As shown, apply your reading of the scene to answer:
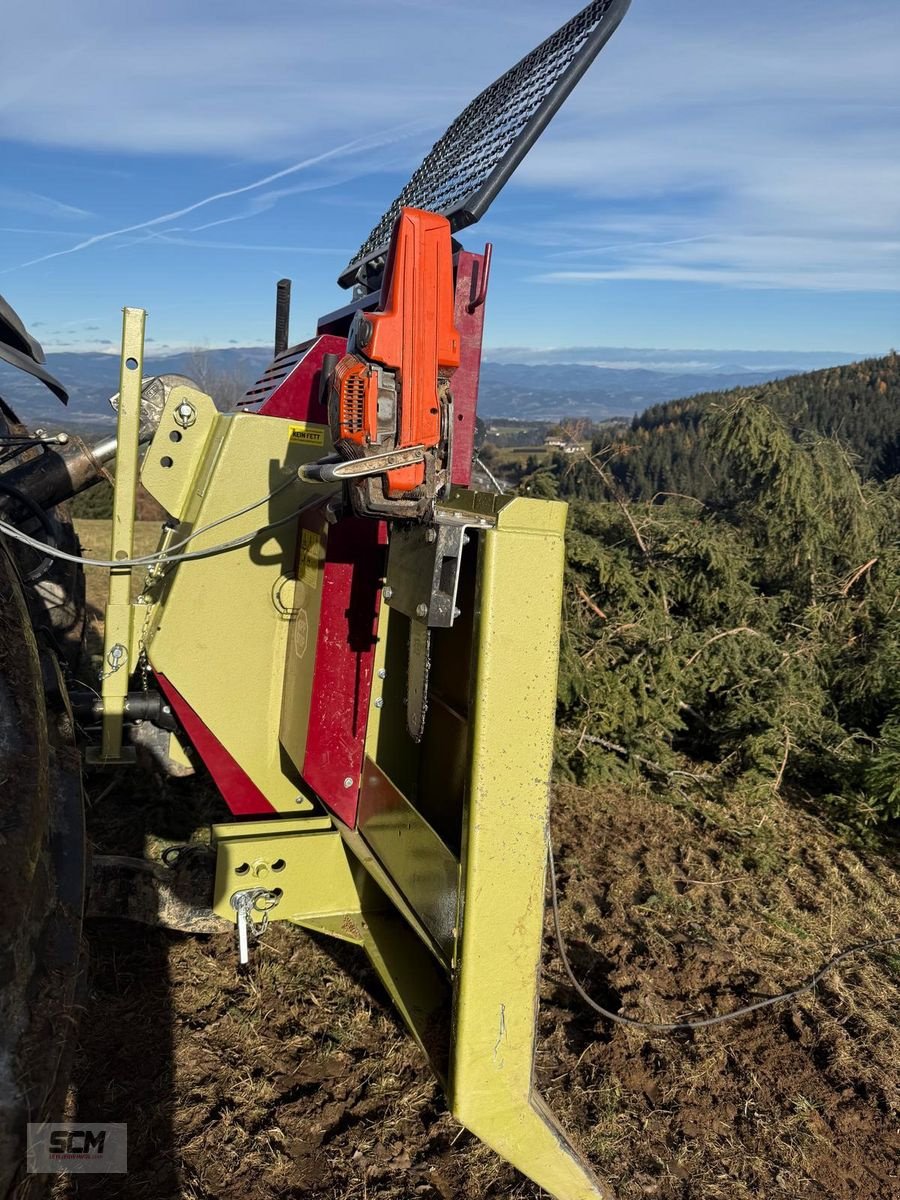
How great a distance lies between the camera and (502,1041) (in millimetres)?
2207

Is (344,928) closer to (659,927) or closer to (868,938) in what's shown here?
(659,927)

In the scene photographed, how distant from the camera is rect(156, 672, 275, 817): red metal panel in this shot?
3.00m

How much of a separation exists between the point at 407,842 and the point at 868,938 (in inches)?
94.9

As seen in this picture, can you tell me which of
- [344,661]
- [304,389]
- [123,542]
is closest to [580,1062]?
[344,661]

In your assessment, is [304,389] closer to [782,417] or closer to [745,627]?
[745,627]

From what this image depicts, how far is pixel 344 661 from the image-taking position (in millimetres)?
2822

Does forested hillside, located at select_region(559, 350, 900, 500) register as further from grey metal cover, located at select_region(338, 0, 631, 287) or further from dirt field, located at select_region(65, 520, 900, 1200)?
dirt field, located at select_region(65, 520, 900, 1200)

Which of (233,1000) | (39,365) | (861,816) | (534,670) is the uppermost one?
(39,365)

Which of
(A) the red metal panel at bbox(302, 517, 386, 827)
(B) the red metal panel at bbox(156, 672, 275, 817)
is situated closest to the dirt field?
(B) the red metal panel at bbox(156, 672, 275, 817)

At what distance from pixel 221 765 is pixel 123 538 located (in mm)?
849

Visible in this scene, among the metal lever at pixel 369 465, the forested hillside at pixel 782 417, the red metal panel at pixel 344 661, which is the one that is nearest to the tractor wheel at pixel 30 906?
the metal lever at pixel 369 465

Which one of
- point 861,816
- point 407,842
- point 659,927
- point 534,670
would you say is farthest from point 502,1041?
point 861,816

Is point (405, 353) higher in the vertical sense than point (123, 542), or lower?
higher

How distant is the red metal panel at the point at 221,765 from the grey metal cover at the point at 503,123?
1.71 metres
